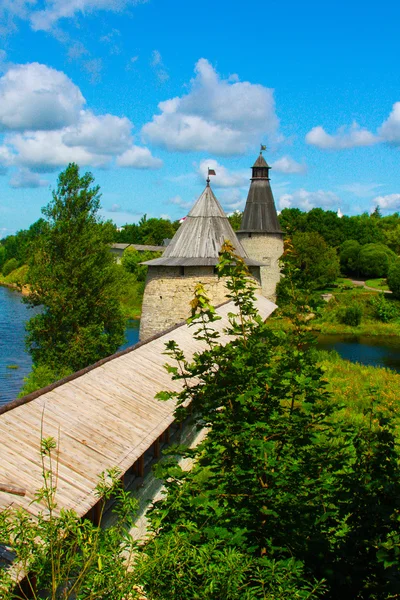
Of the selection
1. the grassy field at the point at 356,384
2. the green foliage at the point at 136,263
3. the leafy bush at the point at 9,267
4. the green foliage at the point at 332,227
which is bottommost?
the grassy field at the point at 356,384

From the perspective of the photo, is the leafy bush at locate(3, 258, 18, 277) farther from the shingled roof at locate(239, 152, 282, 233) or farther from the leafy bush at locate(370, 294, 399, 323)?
the leafy bush at locate(370, 294, 399, 323)

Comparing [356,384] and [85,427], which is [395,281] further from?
[85,427]

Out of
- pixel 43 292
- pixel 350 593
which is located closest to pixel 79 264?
pixel 43 292

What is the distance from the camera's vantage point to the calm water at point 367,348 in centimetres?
2733

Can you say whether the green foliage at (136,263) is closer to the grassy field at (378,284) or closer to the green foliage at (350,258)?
the green foliage at (350,258)

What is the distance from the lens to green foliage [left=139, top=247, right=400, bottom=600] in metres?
3.84

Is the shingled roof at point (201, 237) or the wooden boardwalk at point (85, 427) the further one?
the shingled roof at point (201, 237)

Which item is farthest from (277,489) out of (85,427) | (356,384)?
(356,384)

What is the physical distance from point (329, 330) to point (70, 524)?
33.9 m

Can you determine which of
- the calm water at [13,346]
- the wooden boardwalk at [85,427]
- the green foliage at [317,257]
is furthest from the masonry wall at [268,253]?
the wooden boardwalk at [85,427]

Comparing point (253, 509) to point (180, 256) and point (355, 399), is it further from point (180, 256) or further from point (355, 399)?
point (180, 256)

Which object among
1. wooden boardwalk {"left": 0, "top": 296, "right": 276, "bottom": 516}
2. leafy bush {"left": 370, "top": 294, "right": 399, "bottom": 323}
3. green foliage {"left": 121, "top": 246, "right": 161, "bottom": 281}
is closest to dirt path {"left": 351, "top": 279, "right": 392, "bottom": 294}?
leafy bush {"left": 370, "top": 294, "right": 399, "bottom": 323}

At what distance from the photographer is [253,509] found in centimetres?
440

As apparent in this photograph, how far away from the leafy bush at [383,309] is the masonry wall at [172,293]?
78.3 ft
